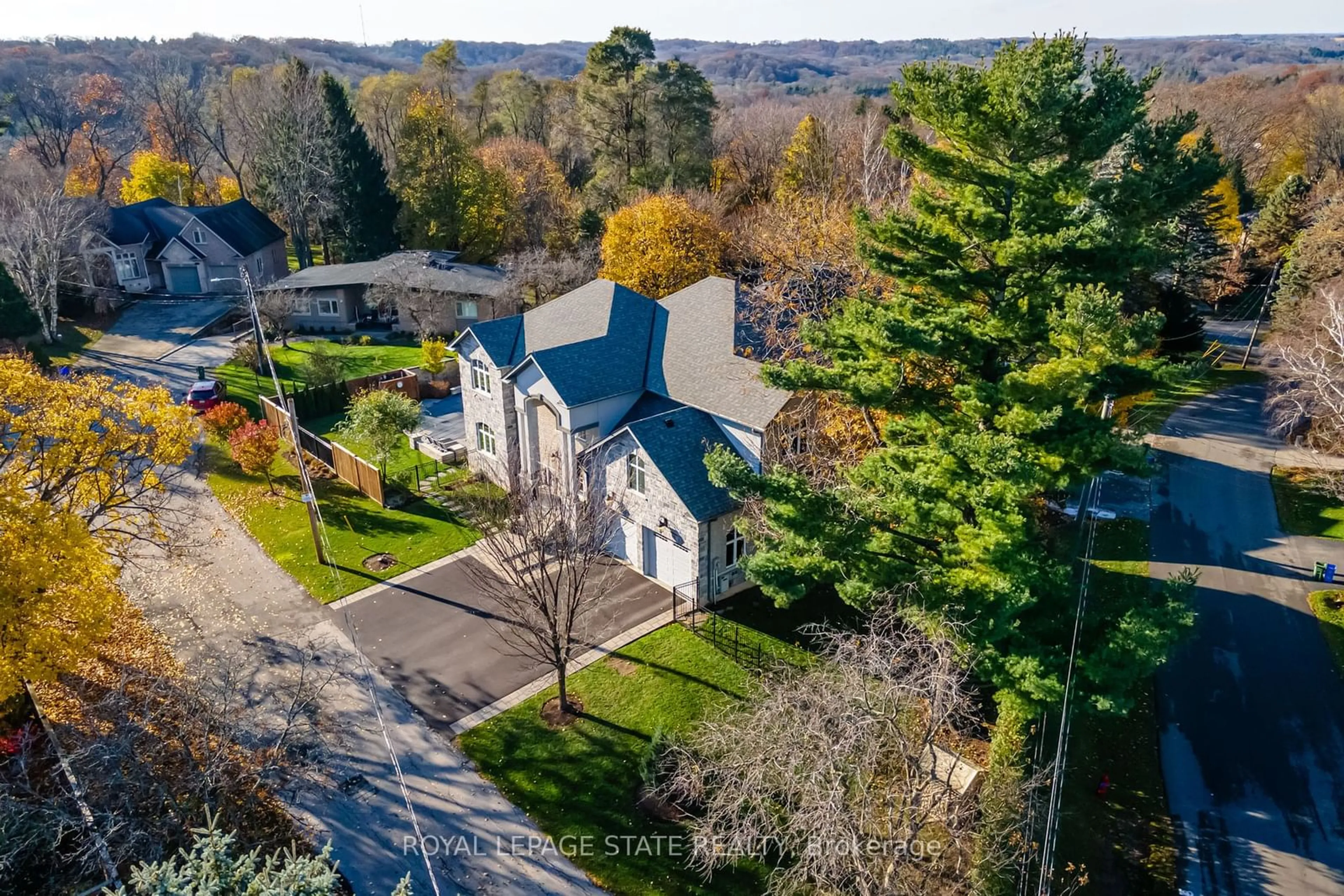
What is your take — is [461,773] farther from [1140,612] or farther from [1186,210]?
[1186,210]

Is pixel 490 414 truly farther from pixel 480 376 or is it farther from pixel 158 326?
pixel 158 326

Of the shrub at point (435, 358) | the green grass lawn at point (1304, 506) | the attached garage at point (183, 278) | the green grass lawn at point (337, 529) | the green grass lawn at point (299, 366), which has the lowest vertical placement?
the green grass lawn at point (1304, 506)

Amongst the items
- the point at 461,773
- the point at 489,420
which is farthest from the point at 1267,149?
the point at 461,773

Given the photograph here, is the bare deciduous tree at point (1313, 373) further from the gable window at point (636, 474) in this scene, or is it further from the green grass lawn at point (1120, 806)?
the gable window at point (636, 474)

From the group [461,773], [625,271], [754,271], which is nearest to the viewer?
[461,773]

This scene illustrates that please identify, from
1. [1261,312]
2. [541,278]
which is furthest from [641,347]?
[1261,312]

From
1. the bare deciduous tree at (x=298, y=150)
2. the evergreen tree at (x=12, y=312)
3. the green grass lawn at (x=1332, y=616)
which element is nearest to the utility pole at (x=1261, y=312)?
the green grass lawn at (x=1332, y=616)
